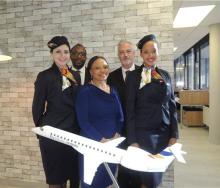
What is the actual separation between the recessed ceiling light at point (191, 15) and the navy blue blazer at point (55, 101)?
2802 mm

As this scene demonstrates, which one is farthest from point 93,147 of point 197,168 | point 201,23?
point 201,23

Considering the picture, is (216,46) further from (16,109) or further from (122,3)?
(16,109)

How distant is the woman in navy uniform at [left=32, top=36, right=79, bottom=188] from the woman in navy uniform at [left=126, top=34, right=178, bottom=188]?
46cm

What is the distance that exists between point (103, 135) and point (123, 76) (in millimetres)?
624

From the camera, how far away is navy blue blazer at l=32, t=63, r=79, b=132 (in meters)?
1.92

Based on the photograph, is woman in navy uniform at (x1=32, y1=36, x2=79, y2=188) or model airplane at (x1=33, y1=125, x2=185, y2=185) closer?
model airplane at (x1=33, y1=125, x2=185, y2=185)

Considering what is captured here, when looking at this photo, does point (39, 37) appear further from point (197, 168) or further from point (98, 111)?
point (197, 168)

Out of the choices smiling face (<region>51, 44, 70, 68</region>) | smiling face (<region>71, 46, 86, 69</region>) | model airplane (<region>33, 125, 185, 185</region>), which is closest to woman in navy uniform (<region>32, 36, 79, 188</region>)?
smiling face (<region>51, 44, 70, 68</region>)

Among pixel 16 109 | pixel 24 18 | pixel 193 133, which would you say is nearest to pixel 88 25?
pixel 24 18

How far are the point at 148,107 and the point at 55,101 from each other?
2.32 ft

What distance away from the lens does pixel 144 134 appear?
71.7 inches

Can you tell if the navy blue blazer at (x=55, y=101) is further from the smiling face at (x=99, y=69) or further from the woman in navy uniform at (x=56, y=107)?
the smiling face at (x=99, y=69)

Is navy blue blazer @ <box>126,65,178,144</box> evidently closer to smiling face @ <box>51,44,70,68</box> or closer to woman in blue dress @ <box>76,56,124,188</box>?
woman in blue dress @ <box>76,56,124,188</box>

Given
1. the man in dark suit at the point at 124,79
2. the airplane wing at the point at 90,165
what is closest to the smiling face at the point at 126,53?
the man in dark suit at the point at 124,79
